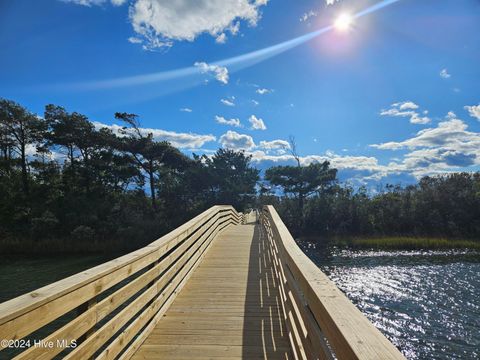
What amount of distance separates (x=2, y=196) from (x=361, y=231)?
122 ft

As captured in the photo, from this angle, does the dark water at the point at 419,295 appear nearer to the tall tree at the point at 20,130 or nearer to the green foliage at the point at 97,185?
the green foliage at the point at 97,185

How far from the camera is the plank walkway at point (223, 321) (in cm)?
294

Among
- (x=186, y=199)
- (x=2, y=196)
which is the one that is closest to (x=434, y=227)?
(x=186, y=199)

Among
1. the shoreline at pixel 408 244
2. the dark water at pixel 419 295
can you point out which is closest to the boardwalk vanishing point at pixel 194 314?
the dark water at pixel 419 295

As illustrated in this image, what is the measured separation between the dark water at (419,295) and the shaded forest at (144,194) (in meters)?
8.91

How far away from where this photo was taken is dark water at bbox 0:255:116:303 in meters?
15.3

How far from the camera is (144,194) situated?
37.1m

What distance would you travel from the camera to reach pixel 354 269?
61.1ft

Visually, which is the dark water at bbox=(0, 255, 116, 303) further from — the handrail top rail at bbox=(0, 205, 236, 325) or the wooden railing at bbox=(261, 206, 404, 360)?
the wooden railing at bbox=(261, 206, 404, 360)

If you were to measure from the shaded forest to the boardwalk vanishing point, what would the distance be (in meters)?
27.1

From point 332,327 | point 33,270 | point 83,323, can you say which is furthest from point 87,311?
point 33,270

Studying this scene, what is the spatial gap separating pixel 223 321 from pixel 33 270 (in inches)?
841

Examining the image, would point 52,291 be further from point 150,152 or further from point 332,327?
point 150,152

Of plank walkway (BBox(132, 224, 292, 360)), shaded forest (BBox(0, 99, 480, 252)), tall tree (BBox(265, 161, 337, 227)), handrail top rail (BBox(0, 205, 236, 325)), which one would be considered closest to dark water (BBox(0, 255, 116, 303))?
shaded forest (BBox(0, 99, 480, 252))
